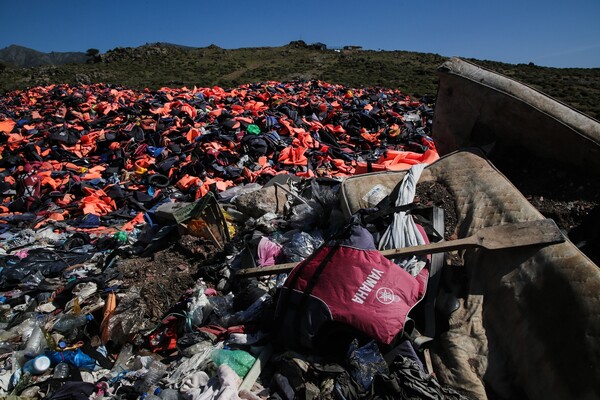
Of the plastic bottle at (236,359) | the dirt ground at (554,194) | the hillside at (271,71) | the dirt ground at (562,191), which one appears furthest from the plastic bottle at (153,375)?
the hillside at (271,71)

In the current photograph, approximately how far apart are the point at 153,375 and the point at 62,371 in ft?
2.58

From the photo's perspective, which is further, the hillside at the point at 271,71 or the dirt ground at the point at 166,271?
the hillside at the point at 271,71

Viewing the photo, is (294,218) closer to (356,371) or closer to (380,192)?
(380,192)

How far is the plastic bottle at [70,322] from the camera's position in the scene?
322 centimetres

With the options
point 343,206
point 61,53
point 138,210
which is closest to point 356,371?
point 343,206

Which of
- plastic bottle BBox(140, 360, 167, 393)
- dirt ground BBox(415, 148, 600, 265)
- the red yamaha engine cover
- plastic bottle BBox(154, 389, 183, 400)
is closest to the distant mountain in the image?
plastic bottle BBox(140, 360, 167, 393)

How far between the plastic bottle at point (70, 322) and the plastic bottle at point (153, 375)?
907 mm

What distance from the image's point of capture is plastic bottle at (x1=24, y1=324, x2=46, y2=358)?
304 cm

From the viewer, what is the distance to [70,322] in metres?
3.26

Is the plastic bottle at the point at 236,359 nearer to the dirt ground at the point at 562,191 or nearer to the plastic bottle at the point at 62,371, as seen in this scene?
the plastic bottle at the point at 62,371

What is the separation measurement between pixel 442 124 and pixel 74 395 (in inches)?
171

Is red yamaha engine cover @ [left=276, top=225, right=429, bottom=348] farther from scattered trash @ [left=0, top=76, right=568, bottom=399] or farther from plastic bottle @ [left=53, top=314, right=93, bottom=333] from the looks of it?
plastic bottle @ [left=53, top=314, right=93, bottom=333]

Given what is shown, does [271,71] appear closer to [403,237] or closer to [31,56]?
[403,237]

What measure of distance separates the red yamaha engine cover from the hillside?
17275mm
